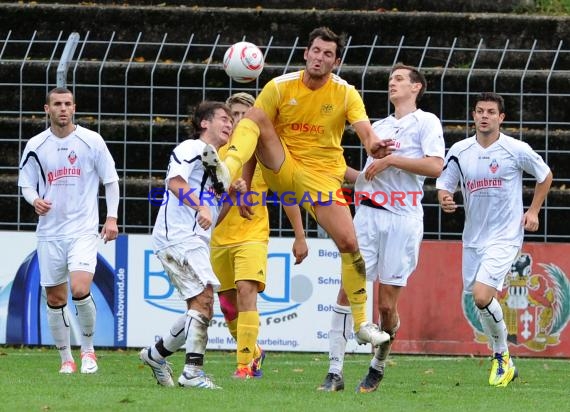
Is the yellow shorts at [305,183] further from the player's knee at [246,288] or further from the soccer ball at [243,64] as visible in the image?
the soccer ball at [243,64]

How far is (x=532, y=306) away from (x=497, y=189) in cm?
299

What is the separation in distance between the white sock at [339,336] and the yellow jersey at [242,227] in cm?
125

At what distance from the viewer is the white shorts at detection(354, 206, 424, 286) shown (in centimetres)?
995

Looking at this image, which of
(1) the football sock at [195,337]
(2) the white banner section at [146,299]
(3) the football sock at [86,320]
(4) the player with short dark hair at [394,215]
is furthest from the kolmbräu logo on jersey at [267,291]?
(1) the football sock at [195,337]

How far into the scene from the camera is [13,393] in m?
8.65

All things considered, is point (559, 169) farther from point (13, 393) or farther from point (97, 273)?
point (13, 393)

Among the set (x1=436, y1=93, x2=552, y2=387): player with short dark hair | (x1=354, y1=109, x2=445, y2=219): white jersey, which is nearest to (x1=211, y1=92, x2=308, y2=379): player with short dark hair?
(x1=354, y1=109, x2=445, y2=219): white jersey

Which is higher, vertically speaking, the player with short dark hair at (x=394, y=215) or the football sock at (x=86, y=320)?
the player with short dark hair at (x=394, y=215)

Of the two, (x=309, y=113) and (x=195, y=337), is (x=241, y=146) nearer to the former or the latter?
(x=309, y=113)

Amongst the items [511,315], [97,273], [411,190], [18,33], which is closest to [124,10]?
[18,33]

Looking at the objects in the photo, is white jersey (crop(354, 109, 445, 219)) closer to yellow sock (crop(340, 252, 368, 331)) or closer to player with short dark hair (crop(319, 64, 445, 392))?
player with short dark hair (crop(319, 64, 445, 392))

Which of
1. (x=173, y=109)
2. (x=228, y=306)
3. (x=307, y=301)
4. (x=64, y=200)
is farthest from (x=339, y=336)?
(x=173, y=109)

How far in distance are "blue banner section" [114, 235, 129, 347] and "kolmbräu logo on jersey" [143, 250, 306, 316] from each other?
0.68ft

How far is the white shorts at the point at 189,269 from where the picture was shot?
935 centimetres
